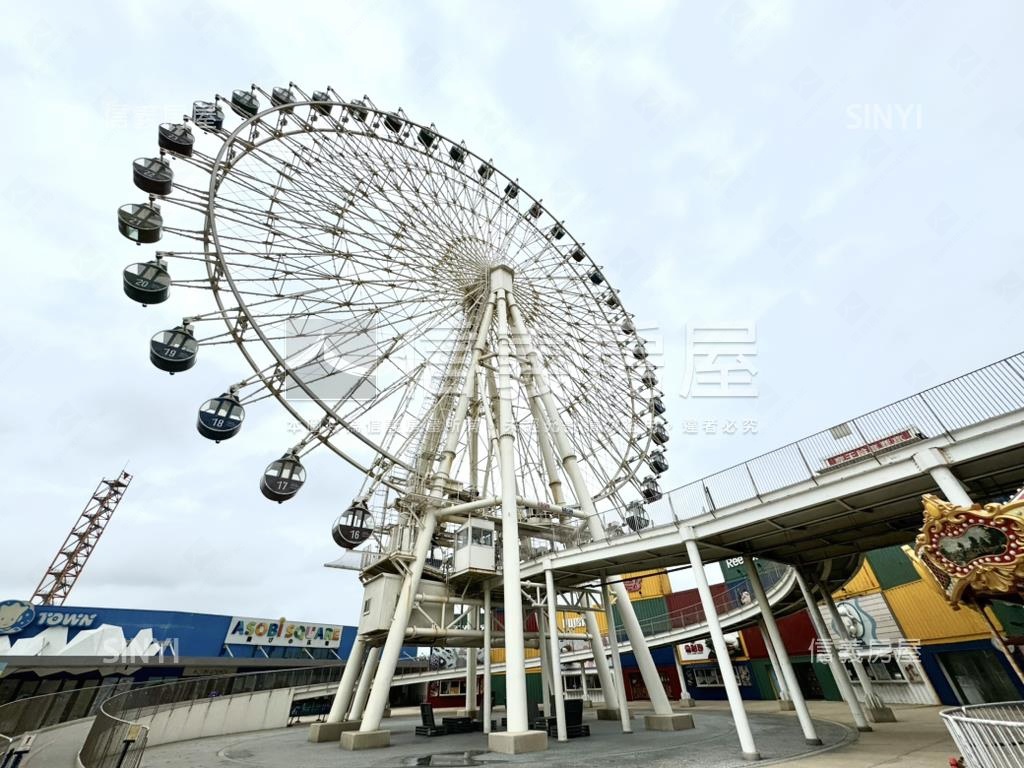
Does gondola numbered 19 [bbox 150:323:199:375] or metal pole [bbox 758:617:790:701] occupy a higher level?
gondola numbered 19 [bbox 150:323:199:375]

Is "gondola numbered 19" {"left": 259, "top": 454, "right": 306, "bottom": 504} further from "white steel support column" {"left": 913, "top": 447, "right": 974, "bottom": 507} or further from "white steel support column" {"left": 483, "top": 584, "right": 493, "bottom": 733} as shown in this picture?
"white steel support column" {"left": 913, "top": 447, "right": 974, "bottom": 507}

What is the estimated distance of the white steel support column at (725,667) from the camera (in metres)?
9.88

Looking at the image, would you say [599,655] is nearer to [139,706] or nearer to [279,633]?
[139,706]

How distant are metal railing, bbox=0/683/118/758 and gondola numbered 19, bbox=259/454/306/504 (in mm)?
7791

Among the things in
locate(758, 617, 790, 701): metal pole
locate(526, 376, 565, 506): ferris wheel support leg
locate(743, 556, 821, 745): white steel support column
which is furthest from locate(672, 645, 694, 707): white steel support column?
locate(526, 376, 565, 506): ferris wheel support leg

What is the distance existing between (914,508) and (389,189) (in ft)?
68.4

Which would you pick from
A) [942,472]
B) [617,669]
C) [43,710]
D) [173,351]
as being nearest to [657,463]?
[617,669]

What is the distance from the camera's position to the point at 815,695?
2694 cm

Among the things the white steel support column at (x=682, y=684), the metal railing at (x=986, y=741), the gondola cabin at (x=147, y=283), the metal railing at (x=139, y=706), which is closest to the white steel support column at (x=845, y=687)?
the metal railing at (x=986, y=741)

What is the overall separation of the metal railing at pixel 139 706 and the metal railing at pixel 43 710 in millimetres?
1808

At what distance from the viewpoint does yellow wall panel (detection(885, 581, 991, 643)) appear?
18.7 m

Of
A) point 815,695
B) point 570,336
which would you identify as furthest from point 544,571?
point 815,695

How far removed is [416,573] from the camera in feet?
57.2

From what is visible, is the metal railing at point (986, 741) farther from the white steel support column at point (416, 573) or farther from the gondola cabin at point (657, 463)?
the gondola cabin at point (657, 463)
